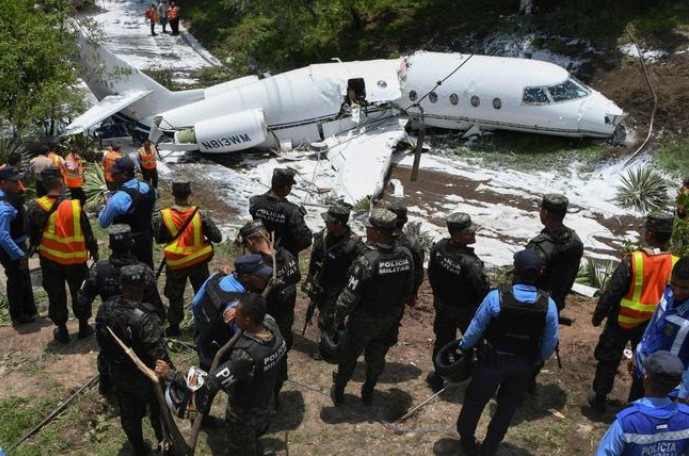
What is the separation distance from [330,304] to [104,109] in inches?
452

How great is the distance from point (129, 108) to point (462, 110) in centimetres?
911

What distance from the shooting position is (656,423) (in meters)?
3.98

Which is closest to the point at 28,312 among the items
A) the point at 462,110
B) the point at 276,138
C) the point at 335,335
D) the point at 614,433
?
the point at 335,335

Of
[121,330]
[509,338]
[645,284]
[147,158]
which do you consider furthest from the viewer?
[147,158]

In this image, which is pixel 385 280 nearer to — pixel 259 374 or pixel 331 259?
pixel 331 259

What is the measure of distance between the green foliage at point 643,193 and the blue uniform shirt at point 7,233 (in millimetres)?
12124

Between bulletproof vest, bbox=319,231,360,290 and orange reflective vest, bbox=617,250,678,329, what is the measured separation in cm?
277

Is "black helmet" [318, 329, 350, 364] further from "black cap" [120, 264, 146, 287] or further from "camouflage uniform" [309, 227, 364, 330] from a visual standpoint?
"black cap" [120, 264, 146, 287]

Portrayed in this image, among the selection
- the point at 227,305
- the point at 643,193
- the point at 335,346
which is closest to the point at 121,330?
the point at 227,305

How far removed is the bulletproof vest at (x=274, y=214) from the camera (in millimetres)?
7348

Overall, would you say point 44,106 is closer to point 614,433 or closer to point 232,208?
point 232,208

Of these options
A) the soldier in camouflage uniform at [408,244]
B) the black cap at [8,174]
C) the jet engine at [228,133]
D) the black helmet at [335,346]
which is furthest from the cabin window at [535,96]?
the black cap at [8,174]

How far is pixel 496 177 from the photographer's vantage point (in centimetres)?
1611

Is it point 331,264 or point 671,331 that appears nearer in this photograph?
point 671,331
